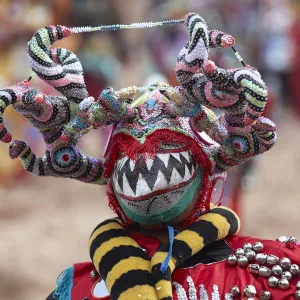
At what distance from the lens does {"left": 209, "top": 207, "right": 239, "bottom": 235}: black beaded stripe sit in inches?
74.5

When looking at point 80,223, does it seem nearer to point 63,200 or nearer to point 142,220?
point 63,200

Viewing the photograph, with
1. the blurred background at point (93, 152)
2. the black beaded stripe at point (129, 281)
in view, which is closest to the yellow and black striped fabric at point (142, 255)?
the black beaded stripe at point (129, 281)

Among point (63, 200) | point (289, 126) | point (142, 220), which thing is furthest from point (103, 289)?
point (289, 126)

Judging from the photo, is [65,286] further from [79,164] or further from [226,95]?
[226,95]

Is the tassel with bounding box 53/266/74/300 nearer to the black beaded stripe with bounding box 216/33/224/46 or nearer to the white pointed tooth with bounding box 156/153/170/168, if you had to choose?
the white pointed tooth with bounding box 156/153/170/168

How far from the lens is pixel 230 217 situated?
190cm

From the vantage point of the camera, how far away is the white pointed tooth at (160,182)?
5.82ft

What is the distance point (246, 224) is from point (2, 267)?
166cm

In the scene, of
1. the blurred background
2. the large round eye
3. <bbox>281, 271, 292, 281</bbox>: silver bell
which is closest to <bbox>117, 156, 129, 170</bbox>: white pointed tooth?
the large round eye

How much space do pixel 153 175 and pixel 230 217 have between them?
253 millimetres

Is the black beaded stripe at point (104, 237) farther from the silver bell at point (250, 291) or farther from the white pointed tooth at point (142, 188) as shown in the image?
the silver bell at point (250, 291)

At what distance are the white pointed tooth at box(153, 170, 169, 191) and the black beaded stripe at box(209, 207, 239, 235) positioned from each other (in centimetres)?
19

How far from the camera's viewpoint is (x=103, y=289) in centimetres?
188

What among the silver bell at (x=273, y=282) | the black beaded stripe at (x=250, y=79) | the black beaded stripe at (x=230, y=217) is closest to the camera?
the black beaded stripe at (x=250, y=79)
